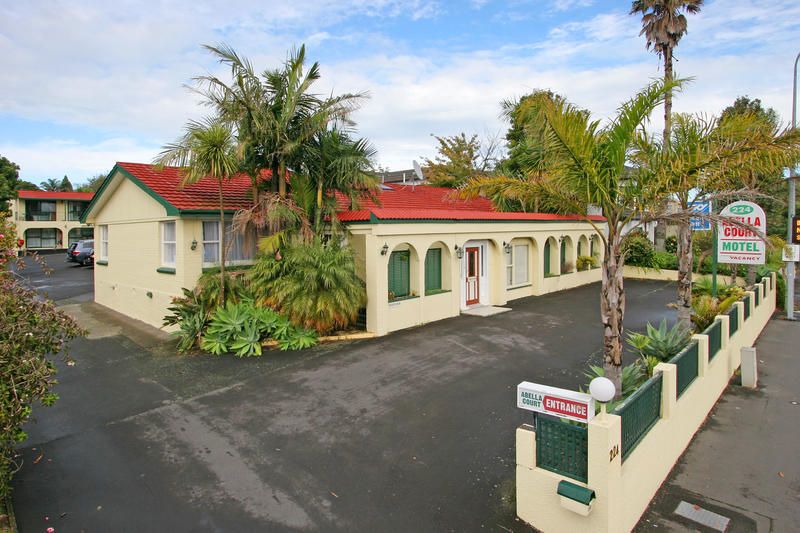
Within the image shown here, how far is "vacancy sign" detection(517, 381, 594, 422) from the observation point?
3.99 metres

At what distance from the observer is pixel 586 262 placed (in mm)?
21453

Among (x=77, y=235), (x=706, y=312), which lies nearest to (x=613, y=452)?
(x=706, y=312)

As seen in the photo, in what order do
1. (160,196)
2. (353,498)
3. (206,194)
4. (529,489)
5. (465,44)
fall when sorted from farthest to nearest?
(465,44) → (206,194) → (160,196) → (353,498) → (529,489)

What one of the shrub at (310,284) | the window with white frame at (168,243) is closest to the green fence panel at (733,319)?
the shrub at (310,284)

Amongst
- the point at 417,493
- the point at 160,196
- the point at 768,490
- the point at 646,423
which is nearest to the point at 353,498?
the point at 417,493

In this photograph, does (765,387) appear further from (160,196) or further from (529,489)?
(160,196)

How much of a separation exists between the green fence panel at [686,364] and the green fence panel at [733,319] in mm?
3175

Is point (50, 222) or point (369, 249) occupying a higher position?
point (50, 222)

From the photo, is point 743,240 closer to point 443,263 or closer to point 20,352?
point 443,263

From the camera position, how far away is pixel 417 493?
4977 millimetres

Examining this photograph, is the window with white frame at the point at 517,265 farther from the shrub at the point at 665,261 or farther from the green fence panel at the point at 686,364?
the green fence panel at the point at 686,364

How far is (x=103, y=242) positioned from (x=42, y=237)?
35.9 m

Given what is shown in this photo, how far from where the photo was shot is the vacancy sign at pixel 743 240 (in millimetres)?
10453

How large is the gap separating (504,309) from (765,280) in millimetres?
8169
